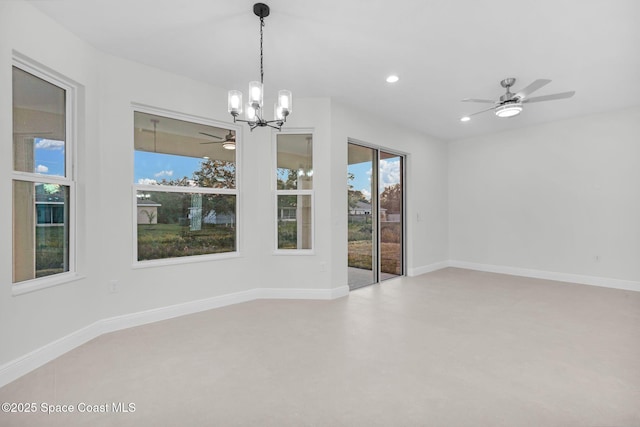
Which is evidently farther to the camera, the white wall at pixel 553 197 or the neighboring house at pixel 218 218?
the white wall at pixel 553 197

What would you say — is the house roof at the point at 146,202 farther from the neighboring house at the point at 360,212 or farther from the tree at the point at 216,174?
the neighboring house at the point at 360,212

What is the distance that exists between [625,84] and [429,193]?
319cm

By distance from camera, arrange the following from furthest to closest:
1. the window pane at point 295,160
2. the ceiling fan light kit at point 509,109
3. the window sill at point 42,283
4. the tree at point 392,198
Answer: the tree at point 392,198 < the window pane at point 295,160 < the ceiling fan light kit at point 509,109 < the window sill at point 42,283

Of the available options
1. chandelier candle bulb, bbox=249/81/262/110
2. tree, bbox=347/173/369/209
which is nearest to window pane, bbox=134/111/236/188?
chandelier candle bulb, bbox=249/81/262/110

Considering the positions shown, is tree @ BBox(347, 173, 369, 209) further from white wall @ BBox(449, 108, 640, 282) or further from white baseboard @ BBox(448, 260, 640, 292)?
white baseboard @ BBox(448, 260, 640, 292)

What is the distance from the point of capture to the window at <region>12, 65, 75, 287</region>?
249 cm

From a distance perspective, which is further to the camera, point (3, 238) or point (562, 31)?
point (562, 31)

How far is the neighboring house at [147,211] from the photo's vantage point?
3.45 meters

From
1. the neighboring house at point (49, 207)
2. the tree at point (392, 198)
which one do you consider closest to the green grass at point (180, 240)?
the neighboring house at point (49, 207)

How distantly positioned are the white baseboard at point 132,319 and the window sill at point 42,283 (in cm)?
49

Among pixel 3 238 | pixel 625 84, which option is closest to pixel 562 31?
pixel 625 84

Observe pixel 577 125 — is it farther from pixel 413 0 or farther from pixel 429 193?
pixel 413 0

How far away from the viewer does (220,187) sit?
405 cm

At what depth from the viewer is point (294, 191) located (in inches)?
172
